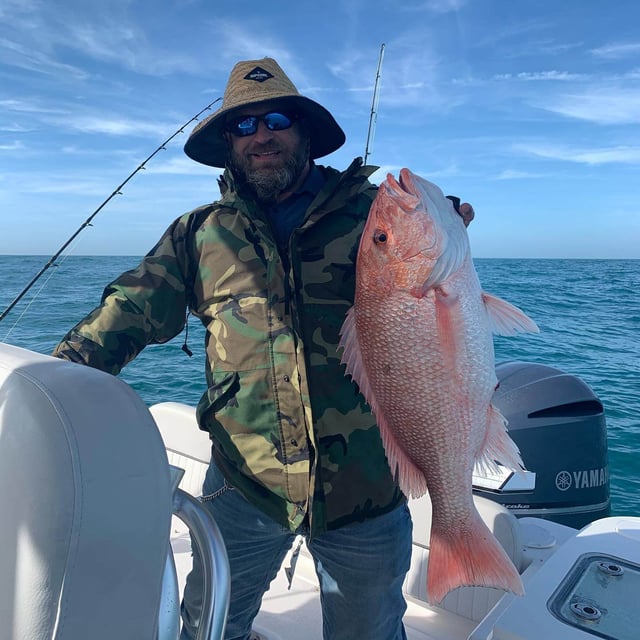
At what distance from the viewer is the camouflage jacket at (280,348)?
1810mm

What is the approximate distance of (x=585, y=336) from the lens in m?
13.6

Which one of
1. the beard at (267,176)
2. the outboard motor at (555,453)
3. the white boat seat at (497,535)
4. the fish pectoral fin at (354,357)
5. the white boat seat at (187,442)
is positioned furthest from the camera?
the white boat seat at (187,442)

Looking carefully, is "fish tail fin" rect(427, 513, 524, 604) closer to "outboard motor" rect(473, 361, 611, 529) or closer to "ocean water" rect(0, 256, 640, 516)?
"outboard motor" rect(473, 361, 611, 529)

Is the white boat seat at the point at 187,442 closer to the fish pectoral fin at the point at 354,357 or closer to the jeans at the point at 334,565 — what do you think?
the jeans at the point at 334,565

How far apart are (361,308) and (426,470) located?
20.5 inches

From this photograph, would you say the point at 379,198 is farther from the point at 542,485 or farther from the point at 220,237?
the point at 542,485

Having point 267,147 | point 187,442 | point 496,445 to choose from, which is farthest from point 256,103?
point 187,442

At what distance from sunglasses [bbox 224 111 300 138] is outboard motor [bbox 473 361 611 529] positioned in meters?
2.36

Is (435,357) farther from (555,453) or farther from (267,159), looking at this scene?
(555,453)

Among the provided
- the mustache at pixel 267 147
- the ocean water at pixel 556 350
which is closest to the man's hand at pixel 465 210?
the mustache at pixel 267 147

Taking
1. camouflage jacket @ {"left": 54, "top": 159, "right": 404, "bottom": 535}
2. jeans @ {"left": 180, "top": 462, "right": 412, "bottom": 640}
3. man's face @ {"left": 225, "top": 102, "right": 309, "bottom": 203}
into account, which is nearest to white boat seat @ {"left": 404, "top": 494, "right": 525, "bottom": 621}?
jeans @ {"left": 180, "top": 462, "right": 412, "bottom": 640}

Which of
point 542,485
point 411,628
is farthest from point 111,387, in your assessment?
point 542,485

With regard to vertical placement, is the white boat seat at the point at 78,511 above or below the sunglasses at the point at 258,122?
below

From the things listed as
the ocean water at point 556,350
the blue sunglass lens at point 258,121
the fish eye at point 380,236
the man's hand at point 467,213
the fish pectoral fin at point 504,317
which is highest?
the blue sunglass lens at point 258,121
